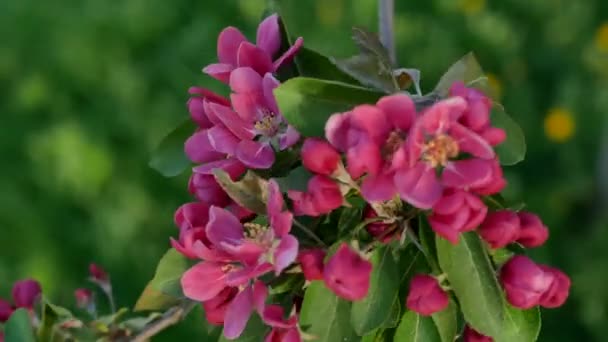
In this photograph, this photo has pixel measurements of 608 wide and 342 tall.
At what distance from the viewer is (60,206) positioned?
9.38 ft

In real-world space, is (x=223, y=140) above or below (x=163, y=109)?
above

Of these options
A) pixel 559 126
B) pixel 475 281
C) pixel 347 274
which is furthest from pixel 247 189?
pixel 559 126

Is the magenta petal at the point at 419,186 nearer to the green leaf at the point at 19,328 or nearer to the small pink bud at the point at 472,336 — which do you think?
the small pink bud at the point at 472,336

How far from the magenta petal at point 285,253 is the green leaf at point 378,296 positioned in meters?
0.10

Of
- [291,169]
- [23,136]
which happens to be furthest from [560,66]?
[291,169]

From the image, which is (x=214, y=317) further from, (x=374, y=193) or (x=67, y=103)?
(x=67, y=103)

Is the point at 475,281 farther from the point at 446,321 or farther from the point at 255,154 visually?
the point at 255,154

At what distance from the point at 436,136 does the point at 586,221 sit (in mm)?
2044

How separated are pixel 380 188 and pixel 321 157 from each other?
0.21 ft

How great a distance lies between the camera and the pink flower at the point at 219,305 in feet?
3.33

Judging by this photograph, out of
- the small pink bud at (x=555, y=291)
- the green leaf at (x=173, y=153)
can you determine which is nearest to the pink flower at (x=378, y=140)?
the small pink bud at (x=555, y=291)

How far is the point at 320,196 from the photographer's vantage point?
0.91 meters

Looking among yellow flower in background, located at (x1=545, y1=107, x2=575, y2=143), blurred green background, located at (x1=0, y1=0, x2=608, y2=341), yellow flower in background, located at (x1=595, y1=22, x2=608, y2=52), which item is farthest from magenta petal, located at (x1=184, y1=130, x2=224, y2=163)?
yellow flower in background, located at (x1=595, y1=22, x2=608, y2=52)

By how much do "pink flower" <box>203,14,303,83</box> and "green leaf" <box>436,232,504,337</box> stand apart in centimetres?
27
